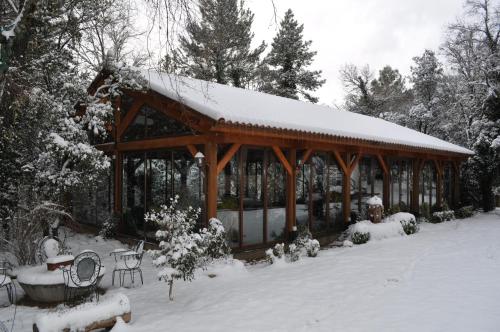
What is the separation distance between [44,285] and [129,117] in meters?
5.50

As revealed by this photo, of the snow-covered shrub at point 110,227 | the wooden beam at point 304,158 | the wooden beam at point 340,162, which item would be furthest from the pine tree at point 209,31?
the snow-covered shrub at point 110,227

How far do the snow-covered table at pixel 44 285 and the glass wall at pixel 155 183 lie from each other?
3081mm

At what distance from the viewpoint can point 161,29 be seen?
4.61 meters

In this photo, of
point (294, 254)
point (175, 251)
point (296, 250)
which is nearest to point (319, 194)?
point (296, 250)

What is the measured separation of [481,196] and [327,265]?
14.1 metres

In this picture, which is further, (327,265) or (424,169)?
(424,169)

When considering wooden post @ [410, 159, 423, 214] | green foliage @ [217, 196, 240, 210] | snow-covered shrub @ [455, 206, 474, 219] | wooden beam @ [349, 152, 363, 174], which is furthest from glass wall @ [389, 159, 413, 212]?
green foliage @ [217, 196, 240, 210]

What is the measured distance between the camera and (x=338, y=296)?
5.59 meters

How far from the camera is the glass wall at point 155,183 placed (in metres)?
8.49

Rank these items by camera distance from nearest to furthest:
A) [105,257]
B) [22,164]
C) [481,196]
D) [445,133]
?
[105,257]
[22,164]
[481,196]
[445,133]

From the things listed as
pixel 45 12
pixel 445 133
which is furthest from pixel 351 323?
pixel 445 133

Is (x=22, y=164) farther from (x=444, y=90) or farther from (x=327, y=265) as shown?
(x=444, y=90)

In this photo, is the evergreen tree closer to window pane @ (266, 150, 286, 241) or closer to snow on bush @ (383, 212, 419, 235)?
snow on bush @ (383, 212, 419, 235)

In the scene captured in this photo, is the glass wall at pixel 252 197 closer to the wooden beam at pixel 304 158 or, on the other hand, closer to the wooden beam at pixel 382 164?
the wooden beam at pixel 304 158
